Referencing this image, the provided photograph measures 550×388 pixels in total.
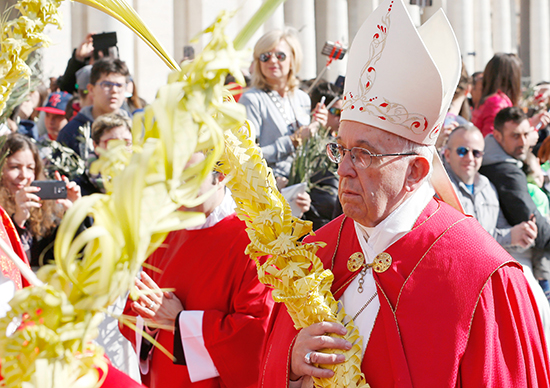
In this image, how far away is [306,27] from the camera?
19.8 metres

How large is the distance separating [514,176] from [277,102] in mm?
2119

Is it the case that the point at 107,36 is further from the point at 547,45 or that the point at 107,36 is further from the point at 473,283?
the point at 547,45

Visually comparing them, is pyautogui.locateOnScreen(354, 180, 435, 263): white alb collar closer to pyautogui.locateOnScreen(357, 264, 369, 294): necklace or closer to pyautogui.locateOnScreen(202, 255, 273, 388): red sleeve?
pyautogui.locateOnScreen(357, 264, 369, 294): necklace

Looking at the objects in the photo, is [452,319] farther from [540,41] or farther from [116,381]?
[540,41]

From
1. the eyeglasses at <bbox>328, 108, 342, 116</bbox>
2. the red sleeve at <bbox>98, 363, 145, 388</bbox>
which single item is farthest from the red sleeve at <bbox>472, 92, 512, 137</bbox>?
the red sleeve at <bbox>98, 363, 145, 388</bbox>

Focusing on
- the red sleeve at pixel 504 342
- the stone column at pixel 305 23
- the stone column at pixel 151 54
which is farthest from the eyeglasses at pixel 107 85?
the stone column at pixel 305 23

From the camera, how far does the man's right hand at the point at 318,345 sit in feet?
6.42

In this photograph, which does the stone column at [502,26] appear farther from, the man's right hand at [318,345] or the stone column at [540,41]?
the man's right hand at [318,345]

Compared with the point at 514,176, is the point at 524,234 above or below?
below

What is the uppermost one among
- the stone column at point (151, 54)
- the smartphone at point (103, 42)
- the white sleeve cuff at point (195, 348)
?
the stone column at point (151, 54)

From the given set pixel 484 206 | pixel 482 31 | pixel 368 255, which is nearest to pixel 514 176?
pixel 484 206

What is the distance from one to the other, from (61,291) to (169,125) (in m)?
0.24

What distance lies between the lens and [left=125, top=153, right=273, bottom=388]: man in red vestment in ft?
9.32

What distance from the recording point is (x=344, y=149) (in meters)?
2.21
